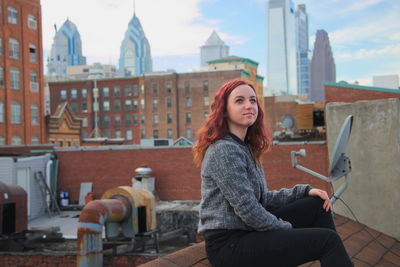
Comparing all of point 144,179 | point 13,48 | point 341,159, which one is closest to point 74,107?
point 13,48

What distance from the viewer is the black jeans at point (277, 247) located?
118 inches

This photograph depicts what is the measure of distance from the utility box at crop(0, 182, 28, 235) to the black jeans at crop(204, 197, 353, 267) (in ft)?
44.7

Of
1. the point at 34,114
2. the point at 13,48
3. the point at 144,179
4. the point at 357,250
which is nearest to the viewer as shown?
the point at 357,250

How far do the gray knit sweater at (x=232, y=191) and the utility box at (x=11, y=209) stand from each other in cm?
1360

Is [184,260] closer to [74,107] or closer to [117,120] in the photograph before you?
[117,120]

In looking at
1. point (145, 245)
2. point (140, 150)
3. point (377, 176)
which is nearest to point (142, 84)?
point (140, 150)

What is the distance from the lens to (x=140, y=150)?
99.9 ft

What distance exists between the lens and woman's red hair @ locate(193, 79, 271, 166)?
3350 millimetres

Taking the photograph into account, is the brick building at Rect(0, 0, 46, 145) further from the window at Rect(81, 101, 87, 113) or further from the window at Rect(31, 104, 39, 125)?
the window at Rect(81, 101, 87, 113)

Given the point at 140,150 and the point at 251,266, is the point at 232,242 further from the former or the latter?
the point at 140,150

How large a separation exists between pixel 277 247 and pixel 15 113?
46462mm

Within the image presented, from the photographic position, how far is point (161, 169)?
30.1m

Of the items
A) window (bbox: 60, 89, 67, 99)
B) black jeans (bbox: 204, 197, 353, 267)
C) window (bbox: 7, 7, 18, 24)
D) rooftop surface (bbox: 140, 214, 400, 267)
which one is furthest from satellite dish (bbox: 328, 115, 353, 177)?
window (bbox: 60, 89, 67, 99)

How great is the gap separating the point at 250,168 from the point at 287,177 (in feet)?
81.7
